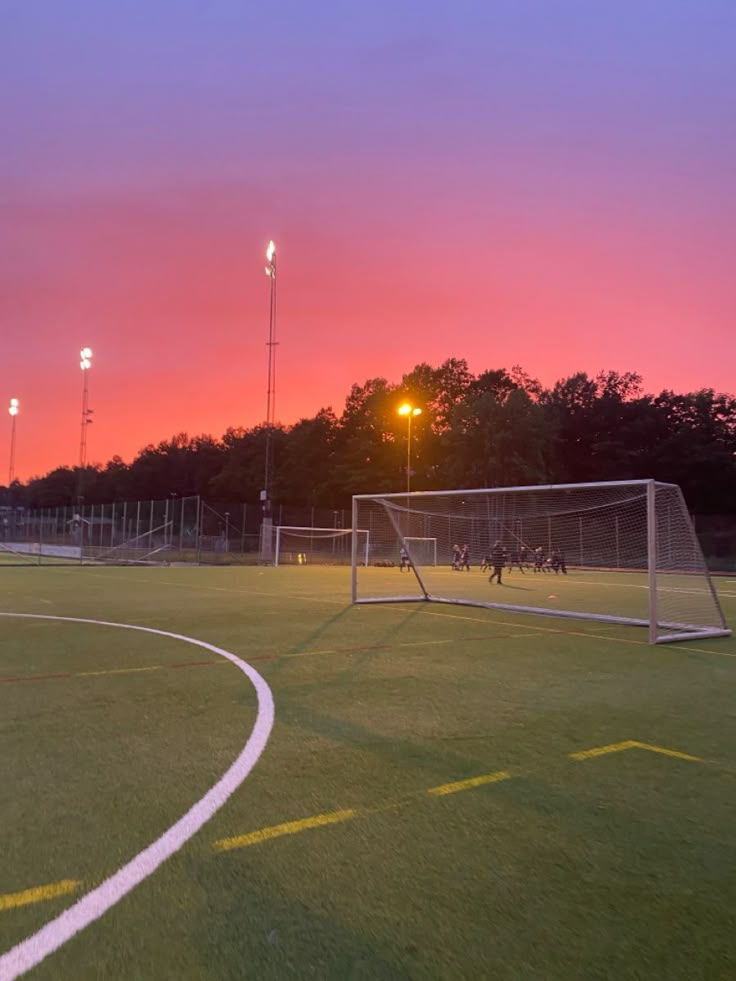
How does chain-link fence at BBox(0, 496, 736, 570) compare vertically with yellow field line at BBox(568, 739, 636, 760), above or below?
above

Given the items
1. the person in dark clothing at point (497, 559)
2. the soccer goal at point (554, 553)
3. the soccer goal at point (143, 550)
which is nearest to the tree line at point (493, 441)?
the soccer goal at point (554, 553)

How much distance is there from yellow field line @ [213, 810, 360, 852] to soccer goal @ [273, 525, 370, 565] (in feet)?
121

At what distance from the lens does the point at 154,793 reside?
3977 millimetres

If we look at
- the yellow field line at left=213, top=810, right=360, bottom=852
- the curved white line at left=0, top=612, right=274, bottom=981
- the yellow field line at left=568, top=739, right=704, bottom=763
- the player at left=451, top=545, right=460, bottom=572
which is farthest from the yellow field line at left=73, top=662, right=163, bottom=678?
the player at left=451, top=545, right=460, bottom=572

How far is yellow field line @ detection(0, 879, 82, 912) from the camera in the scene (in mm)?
2779

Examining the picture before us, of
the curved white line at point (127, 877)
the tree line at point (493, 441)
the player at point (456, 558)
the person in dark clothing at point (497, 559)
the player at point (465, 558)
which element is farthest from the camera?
the tree line at point (493, 441)

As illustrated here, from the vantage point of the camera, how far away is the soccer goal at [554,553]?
1333 centimetres

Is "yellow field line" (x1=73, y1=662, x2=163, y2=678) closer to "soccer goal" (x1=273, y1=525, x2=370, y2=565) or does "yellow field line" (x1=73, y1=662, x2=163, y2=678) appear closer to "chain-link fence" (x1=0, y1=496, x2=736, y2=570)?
"chain-link fence" (x1=0, y1=496, x2=736, y2=570)

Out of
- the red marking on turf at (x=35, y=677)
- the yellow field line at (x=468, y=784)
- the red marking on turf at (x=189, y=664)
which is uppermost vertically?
the yellow field line at (x=468, y=784)

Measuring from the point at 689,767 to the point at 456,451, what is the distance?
61380mm

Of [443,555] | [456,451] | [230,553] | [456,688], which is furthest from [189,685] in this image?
[456,451]

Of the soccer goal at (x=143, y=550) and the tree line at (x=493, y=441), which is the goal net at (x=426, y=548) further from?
the tree line at (x=493, y=441)

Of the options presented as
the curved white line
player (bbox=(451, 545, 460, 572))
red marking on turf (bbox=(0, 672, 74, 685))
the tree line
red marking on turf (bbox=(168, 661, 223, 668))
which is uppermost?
the tree line

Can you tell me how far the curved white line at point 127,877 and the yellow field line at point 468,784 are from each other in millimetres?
1167
